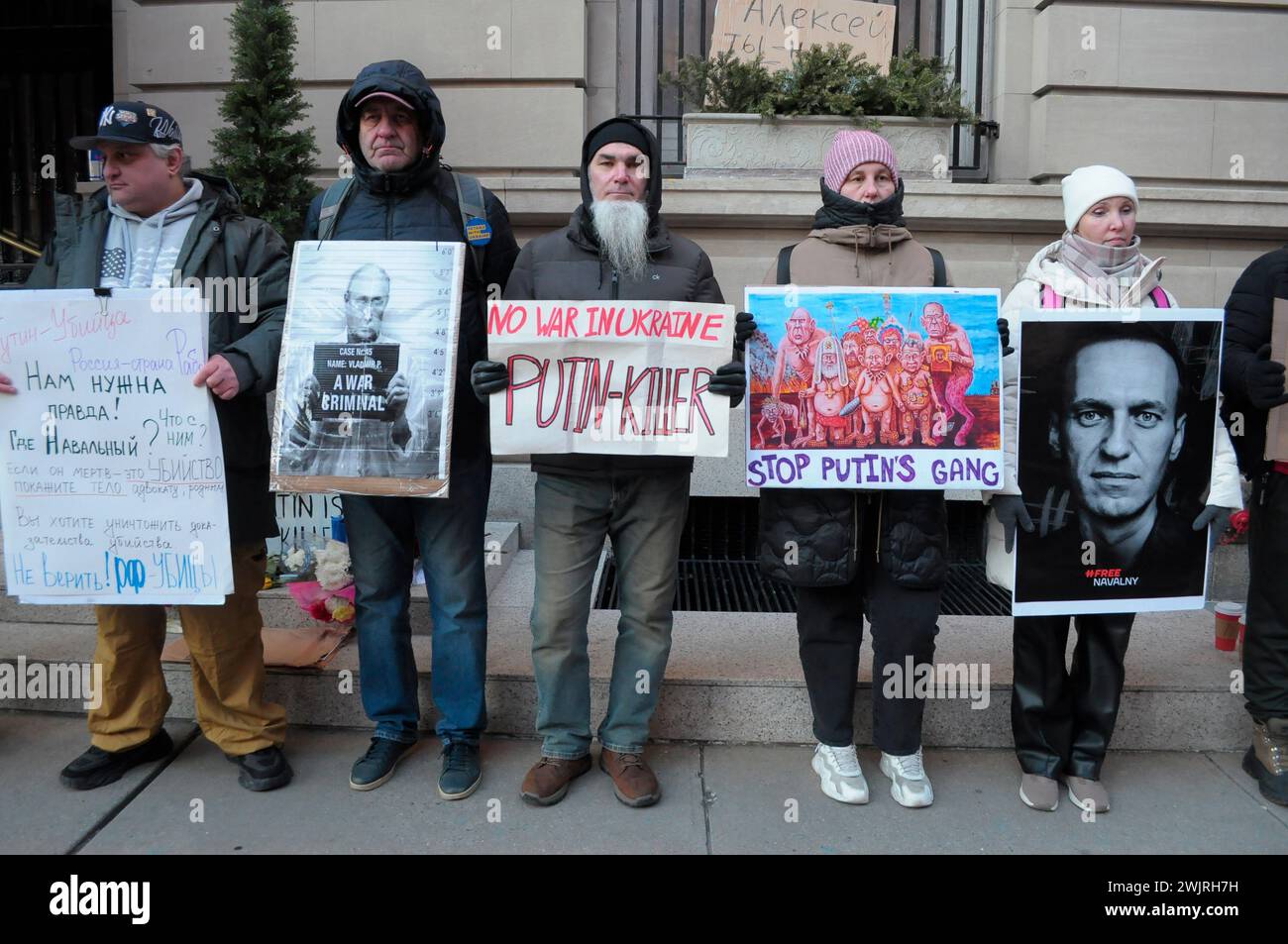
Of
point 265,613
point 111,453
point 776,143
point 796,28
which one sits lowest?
point 265,613

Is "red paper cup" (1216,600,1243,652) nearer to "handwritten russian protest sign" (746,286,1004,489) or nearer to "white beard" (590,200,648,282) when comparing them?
"handwritten russian protest sign" (746,286,1004,489)

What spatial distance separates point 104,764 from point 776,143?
526 cm

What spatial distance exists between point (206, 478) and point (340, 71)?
4257 millimetres

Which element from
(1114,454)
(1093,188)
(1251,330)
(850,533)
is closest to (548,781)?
(850,533)

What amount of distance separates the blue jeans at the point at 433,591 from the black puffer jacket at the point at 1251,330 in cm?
273

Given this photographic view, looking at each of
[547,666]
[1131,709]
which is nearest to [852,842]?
[547,666]

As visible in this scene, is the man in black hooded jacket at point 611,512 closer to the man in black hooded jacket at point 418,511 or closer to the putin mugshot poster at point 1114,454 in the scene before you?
the man in black hooded jacket at point 418,511

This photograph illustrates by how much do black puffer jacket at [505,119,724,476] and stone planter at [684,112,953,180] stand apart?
330cm

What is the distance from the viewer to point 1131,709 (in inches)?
152

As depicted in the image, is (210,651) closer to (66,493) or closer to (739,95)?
(66,493)

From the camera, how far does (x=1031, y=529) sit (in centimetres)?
325

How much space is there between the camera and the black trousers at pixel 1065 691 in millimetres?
3357

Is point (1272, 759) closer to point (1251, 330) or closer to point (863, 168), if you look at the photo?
point (1251, 330)

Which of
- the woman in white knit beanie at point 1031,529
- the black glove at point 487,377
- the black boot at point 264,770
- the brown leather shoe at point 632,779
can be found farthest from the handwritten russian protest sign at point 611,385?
the black boot at point 264,770
